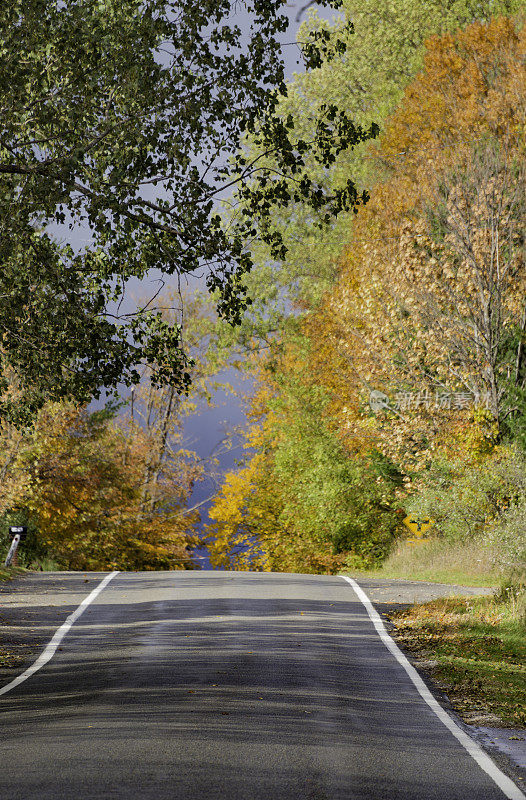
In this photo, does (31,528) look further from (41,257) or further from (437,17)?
(437,17)

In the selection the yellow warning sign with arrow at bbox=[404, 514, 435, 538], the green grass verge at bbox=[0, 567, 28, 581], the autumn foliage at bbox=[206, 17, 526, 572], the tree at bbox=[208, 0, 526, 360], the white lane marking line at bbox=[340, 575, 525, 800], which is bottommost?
the white lane marking line at bbox=[340, 575, 525, 800]

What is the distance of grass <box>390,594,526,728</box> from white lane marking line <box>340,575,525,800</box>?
0.25m

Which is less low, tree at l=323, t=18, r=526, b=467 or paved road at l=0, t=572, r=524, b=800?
tree at l=323, t=18, r=526, b=467

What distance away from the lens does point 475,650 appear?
1474 cm

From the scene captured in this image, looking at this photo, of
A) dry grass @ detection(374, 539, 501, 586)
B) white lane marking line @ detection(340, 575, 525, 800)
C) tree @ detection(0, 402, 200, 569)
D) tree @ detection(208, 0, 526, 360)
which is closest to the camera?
white lane marking line @ detection(340, 575, 525, 800)

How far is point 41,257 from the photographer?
470 inches

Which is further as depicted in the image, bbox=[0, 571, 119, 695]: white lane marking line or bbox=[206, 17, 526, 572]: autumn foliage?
bbox=[206, 17, 526, 572]: autumn foliage

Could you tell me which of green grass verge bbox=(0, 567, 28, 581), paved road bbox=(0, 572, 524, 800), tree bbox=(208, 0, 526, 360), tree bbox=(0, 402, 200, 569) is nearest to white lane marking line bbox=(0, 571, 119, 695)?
paved road bbox=(0, 572, 524, 800)

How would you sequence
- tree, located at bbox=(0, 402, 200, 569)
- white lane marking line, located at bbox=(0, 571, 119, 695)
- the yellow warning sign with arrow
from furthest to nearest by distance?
tree, located at bbox=(0, 402, 200, 569)
the yellow warning sign with arrow
white lane marking line, located at bbox=(0, 571, 119, 695)

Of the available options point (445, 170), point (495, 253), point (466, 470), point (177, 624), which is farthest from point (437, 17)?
point (177, 624)

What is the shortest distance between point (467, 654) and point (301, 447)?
2470 cm

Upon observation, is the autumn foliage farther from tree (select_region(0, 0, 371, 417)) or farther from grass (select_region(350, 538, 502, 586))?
tree (select_region(0, 0, 371, 417))

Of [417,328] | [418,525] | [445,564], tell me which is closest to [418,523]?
[418,525]

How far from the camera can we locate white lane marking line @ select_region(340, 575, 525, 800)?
7636mm
